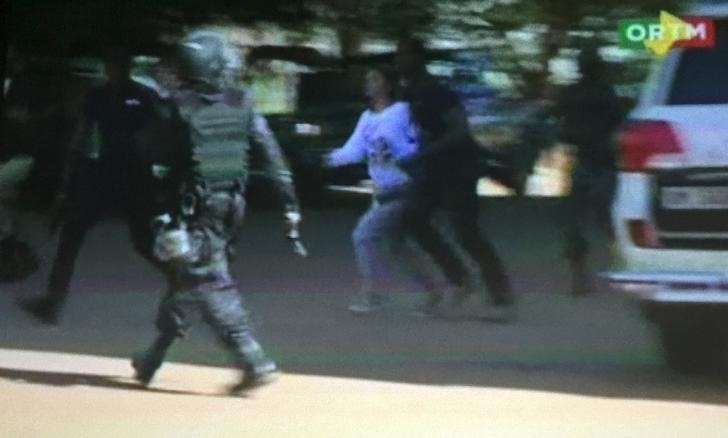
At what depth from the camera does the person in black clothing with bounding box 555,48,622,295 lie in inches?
442

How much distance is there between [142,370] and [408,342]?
6.27 ft

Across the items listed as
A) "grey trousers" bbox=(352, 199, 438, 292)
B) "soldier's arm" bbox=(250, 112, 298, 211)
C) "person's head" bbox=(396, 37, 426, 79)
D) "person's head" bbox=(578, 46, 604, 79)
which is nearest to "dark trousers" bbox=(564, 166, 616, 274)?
"person's head" bbox=(578, 46, 604, 79)

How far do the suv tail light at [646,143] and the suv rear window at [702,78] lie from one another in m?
0.36

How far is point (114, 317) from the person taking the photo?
10.5 meters

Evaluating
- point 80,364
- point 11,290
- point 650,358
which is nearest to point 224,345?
point 80,364

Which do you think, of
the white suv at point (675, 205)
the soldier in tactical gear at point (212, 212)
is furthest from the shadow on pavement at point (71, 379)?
the white suv at point (675, 205)

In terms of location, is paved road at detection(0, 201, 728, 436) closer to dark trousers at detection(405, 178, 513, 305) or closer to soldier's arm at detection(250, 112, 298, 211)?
dark trousers at detection(405, 178, 513, 305)

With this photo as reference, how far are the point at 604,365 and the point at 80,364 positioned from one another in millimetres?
2909

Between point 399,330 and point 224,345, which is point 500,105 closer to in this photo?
point 399,330

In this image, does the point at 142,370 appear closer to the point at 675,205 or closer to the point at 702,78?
the point at 675,205

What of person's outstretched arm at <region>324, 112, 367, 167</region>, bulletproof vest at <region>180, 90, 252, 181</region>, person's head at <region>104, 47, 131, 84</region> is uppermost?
bulletproof vest at <region>180, 90, 252, 181</region>

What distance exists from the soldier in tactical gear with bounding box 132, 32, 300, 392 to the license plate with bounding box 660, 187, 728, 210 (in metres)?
1.84

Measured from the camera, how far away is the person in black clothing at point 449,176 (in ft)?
33.5

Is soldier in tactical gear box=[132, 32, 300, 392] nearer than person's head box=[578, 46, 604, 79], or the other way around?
soldier in tactical gear box=[132, 32, 300, 392]
